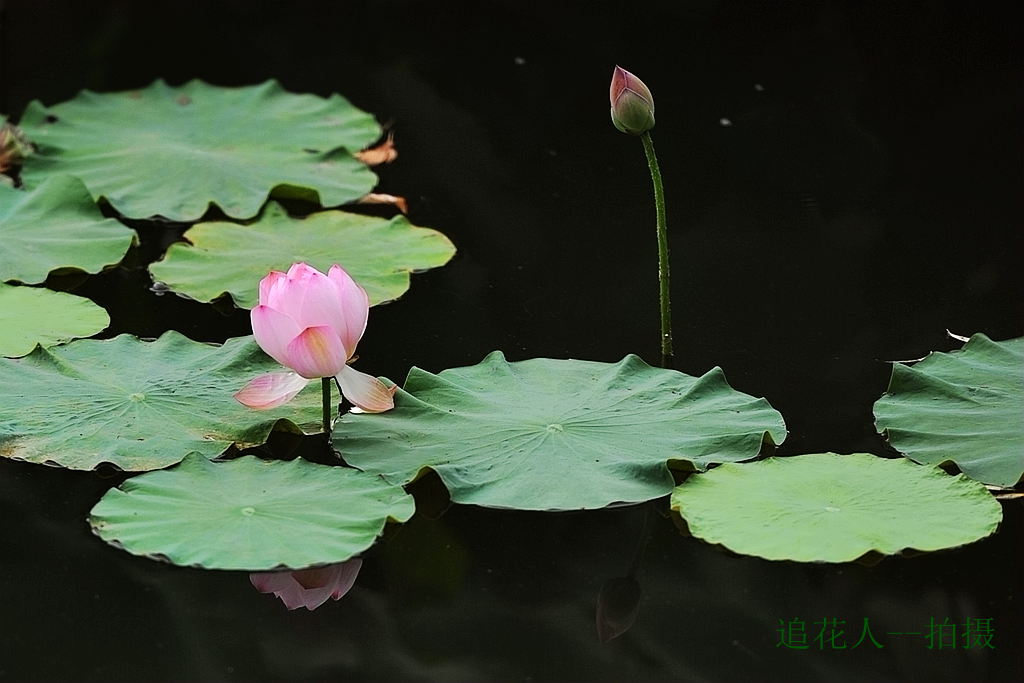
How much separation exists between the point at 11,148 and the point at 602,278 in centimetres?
116

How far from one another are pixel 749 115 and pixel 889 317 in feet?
3.14

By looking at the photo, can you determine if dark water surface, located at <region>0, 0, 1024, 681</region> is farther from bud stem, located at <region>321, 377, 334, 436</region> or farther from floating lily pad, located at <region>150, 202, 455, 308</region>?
bud stem, located at <region>321, 377, 334, 436</region>

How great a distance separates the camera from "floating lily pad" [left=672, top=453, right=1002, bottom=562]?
137cm

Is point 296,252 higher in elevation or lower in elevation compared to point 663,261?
lower

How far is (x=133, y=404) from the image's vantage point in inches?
63.4

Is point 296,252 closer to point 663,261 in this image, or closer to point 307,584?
point 663,261

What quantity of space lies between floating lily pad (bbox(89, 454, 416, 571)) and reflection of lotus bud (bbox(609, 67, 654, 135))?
591mm

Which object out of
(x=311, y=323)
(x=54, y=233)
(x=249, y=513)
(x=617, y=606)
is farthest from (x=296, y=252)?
(x=617, y=606)

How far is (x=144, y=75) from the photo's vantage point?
10.3ft

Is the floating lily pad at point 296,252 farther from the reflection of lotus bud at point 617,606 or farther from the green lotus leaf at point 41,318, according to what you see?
the reflection of lotus bud at point 617,606

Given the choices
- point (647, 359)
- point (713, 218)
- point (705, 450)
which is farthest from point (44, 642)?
point (713, 218)

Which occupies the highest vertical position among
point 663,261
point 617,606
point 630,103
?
point 630,103

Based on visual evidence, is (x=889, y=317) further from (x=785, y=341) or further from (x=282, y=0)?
(x=282, y=0)

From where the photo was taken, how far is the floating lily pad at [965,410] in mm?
1515
